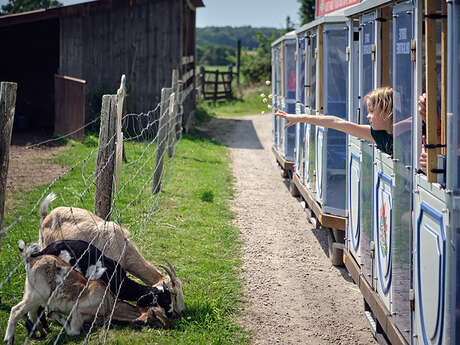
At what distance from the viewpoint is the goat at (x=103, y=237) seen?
221 inches

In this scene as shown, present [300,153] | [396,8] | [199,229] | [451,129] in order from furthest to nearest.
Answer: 1. [300,153]
2. [199,229]
3. [396,8]
4. [451,129]

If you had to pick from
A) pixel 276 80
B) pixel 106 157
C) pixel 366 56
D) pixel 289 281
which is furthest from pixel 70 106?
pixel 366 56

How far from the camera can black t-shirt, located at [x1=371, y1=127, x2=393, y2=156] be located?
4.70 metres

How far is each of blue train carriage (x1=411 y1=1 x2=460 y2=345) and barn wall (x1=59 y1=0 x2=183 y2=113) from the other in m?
15.9

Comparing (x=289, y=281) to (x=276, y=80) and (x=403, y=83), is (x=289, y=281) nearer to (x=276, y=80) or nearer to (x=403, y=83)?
(x=403, y=83)

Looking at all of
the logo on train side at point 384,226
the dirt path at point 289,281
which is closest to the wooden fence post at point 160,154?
the dirt path at point 289,281

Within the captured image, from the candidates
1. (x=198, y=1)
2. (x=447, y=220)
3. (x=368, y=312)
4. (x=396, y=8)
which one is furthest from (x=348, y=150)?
(x=198, y=1)

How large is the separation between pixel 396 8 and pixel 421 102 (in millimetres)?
905

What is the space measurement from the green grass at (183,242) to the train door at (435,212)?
6.26ft

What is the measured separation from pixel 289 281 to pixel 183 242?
5.43ft

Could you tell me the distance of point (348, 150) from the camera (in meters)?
6.41

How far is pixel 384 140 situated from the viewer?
187 inches

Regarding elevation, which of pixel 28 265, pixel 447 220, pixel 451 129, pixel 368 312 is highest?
pixel 451 129

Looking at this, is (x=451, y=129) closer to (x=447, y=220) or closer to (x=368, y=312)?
(x=447, y=220)
